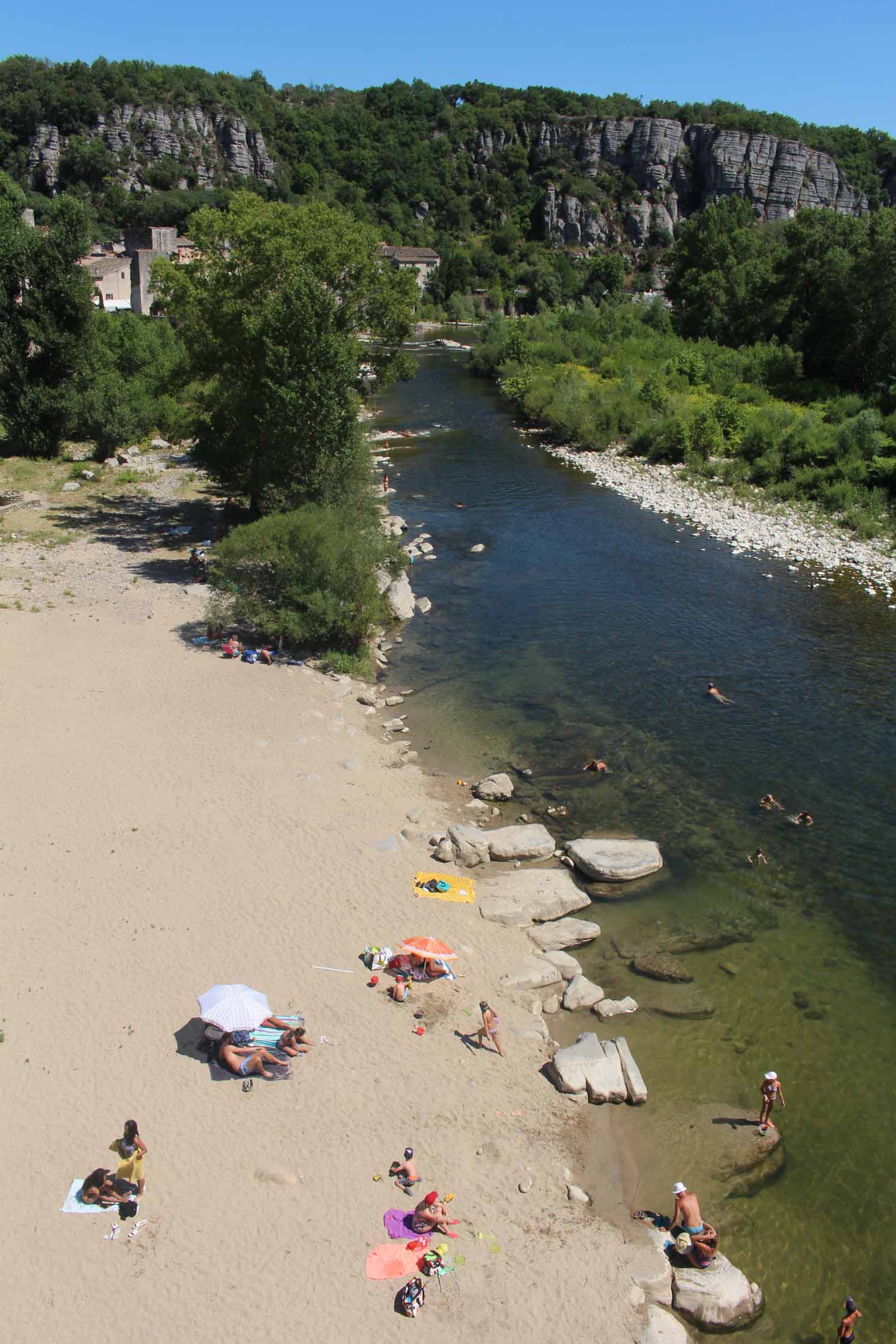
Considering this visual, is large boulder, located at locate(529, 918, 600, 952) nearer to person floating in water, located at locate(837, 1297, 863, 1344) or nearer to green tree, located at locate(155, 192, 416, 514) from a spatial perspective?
person floating in water, located at locate(837, 1297, 863, 1344)

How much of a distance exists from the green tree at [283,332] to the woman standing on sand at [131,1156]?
2360 centimetres

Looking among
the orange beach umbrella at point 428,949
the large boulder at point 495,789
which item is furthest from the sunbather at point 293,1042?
the large boulder at point 495,789

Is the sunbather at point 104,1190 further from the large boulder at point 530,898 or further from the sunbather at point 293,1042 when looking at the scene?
the large boulder at point 530,898

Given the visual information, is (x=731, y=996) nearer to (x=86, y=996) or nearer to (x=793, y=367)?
(x=86, y=996)

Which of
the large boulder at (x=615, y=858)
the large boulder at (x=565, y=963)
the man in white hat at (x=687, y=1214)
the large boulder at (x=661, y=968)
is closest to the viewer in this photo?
the man in white hat at (x=687, y=1214)

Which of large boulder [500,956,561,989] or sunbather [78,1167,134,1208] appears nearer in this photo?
sunbather [78,1167,134,1208]

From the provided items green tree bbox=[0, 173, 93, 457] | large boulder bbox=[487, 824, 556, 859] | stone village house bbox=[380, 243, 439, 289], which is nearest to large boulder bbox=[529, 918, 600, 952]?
large boulder bbox=[487, 824, 556, 859]

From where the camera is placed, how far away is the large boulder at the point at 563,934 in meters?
17.1

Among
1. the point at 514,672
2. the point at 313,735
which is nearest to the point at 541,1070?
the point at 313,735

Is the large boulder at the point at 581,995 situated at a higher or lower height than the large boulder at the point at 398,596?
lower

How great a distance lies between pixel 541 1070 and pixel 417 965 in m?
2.79

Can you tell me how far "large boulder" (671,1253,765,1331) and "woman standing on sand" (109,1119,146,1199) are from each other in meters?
7.14

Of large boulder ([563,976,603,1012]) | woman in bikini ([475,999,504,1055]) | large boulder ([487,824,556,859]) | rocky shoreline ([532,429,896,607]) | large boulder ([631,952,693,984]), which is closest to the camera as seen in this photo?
woman in bikini ([475,999,504,1055])

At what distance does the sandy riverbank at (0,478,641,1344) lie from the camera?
35.4 ft
